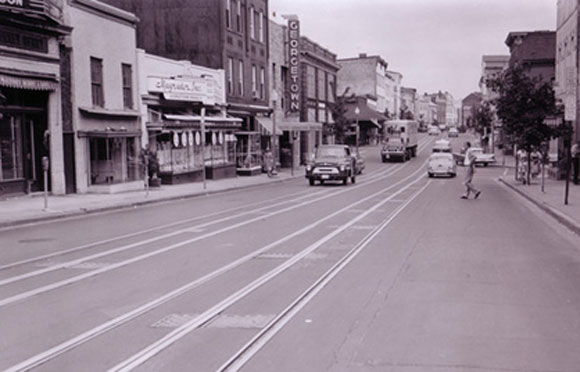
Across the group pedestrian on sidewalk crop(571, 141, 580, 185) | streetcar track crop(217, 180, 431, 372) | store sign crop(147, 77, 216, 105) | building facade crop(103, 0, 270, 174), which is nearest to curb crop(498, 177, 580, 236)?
streetcar track crop(217, 180, 431, 372)

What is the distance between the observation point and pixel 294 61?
48.9 meters

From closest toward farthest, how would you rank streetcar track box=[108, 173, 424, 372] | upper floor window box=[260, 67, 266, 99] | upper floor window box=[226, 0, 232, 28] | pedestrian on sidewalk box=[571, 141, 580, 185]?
1. streetcar track box=[108, 173, 424, 372]
2. pedestrian on sidewalk box=[571, 141, 580, 185]
3. upper floor window box=[226, 0, 232, 28]
4. upper floor window box=[260, 67, 266, 99]

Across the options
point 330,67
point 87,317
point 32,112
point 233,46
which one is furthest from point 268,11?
point 87,317

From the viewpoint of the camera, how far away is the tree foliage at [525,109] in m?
29.6

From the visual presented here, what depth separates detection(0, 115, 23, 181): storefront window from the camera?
846 inches

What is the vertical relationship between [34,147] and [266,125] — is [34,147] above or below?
below

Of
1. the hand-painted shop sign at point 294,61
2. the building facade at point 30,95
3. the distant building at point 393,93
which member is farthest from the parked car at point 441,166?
the distant building at point 393,93

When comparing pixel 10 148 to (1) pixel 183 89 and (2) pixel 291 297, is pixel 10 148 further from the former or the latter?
(2) pixel 291 297

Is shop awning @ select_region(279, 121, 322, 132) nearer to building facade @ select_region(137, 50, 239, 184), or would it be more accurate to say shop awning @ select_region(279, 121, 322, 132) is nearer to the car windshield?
building facade @ select_region(137, 50, 239, 184)

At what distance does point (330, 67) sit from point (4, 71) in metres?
46.1

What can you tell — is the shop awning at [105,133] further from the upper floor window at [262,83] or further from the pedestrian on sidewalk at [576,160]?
the pedestrian on sidewalk at [576,160]

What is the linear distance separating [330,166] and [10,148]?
46.8 feet

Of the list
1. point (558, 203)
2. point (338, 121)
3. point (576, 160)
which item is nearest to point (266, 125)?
point (338, 121)

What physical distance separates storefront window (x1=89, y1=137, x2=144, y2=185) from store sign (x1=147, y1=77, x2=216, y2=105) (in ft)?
9.45
